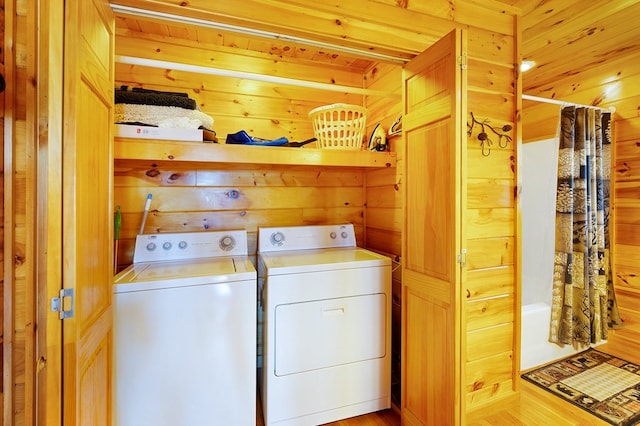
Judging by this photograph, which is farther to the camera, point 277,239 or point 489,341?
point 277,239

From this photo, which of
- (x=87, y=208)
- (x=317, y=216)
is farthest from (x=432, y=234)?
(x=87, y=208)

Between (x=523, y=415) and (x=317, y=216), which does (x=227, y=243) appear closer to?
(x=317, y=216)

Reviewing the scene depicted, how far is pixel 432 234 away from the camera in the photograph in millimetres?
1309

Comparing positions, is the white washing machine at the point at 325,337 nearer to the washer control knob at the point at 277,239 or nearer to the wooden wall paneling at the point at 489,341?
the washer control knob at the point at 277,239

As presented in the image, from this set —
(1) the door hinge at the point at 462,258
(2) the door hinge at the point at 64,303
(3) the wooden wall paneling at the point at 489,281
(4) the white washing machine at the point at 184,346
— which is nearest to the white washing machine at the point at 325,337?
(4) the white washing machine at the point at 184,346

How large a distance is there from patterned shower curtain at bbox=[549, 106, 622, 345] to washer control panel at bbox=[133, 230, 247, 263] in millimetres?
2260

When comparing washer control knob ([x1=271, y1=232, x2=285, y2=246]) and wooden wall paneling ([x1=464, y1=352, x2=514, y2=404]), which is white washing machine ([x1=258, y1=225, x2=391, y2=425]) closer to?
washer control knob ([x1=271, y1=232, x2=285, y2=246])

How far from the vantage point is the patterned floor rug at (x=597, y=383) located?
62.8 inches

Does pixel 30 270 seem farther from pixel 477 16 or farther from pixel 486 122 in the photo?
pixel 477 16

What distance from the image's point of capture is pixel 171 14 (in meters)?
1.16

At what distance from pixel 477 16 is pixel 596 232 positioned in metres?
1.70

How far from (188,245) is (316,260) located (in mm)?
776

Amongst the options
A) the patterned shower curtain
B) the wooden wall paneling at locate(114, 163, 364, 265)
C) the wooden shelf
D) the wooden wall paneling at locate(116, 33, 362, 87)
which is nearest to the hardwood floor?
the patterned shower curtain

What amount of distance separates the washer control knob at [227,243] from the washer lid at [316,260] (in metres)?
0.20
